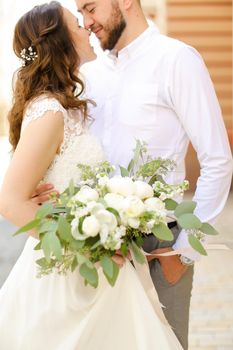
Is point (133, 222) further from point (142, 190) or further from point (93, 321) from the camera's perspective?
point (93, 321)

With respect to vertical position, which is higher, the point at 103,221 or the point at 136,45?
the point at 136,45

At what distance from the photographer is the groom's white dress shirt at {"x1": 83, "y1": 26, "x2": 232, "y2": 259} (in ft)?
6.47

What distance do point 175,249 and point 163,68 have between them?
0.59 m

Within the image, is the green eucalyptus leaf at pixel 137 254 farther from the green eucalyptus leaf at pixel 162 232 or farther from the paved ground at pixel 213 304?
the paved ground at pixel 213 304

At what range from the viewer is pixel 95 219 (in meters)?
1.54

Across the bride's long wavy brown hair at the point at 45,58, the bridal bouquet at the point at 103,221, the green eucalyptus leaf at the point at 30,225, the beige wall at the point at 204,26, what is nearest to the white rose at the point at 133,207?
the bridal bouquet at the point at 103,221

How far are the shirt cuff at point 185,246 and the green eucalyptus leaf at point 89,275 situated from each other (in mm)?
470

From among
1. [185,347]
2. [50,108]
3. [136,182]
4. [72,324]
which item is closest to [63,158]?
[50,108]

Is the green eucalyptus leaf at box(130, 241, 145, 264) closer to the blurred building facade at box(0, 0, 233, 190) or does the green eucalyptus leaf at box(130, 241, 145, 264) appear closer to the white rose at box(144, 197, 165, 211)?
the white rose at box(144, 197, 165, 211)

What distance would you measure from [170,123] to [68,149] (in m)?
0.35

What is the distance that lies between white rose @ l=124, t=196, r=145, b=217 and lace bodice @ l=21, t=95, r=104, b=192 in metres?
0.39

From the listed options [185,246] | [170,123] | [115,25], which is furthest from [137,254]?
[115,25]

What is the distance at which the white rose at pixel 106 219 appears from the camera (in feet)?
5.10

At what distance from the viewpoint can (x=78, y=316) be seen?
5.90 feet
